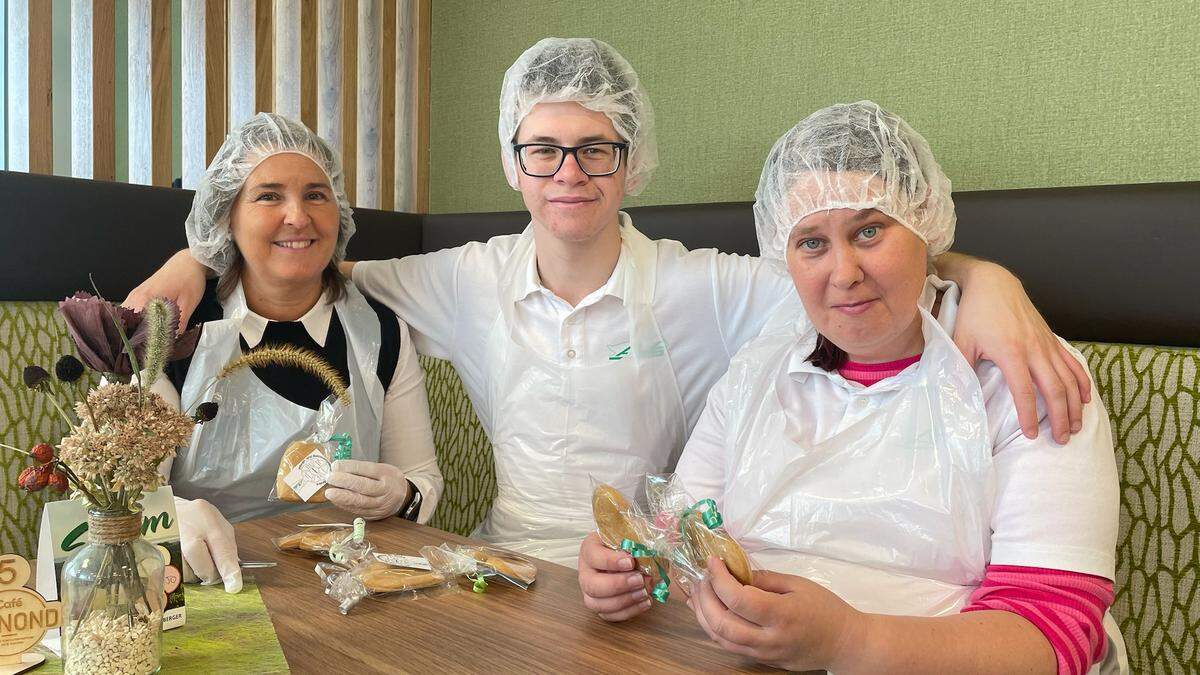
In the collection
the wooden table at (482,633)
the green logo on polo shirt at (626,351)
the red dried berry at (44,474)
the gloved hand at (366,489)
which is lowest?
the wooden table at (482,633)

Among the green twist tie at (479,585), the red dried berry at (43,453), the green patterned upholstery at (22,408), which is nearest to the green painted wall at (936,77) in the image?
the green twist tie at (479,585)

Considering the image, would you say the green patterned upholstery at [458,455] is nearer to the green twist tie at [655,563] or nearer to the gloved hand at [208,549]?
the gloved hand at [208,549]

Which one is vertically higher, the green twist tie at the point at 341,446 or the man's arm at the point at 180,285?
the man's arm at the point at 180,285

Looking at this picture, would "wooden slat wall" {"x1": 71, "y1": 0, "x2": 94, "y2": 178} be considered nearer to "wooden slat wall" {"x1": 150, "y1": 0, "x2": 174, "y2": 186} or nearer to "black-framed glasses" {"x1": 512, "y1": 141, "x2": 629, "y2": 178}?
"wooden slat wall" {"x1": 150, "y1": 0, "x2": 174, "y2": 186}

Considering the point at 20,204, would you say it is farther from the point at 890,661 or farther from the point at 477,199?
the point at 890,661

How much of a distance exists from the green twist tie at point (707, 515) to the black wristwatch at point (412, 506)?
0.74 metres

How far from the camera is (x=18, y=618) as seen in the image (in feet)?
2.92

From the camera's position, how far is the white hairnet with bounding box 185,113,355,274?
1804 millimetres

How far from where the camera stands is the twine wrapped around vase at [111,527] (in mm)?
841

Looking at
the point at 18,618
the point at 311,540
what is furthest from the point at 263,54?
the point at 18,618

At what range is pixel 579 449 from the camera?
1.82 m

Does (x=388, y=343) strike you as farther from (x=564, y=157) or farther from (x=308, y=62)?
(x=308, y=62)

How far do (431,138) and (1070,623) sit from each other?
3110 millimetres

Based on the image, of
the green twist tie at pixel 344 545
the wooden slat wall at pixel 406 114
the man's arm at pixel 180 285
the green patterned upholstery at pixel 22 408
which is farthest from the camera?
the wooden slat wall at pixel 406 114
